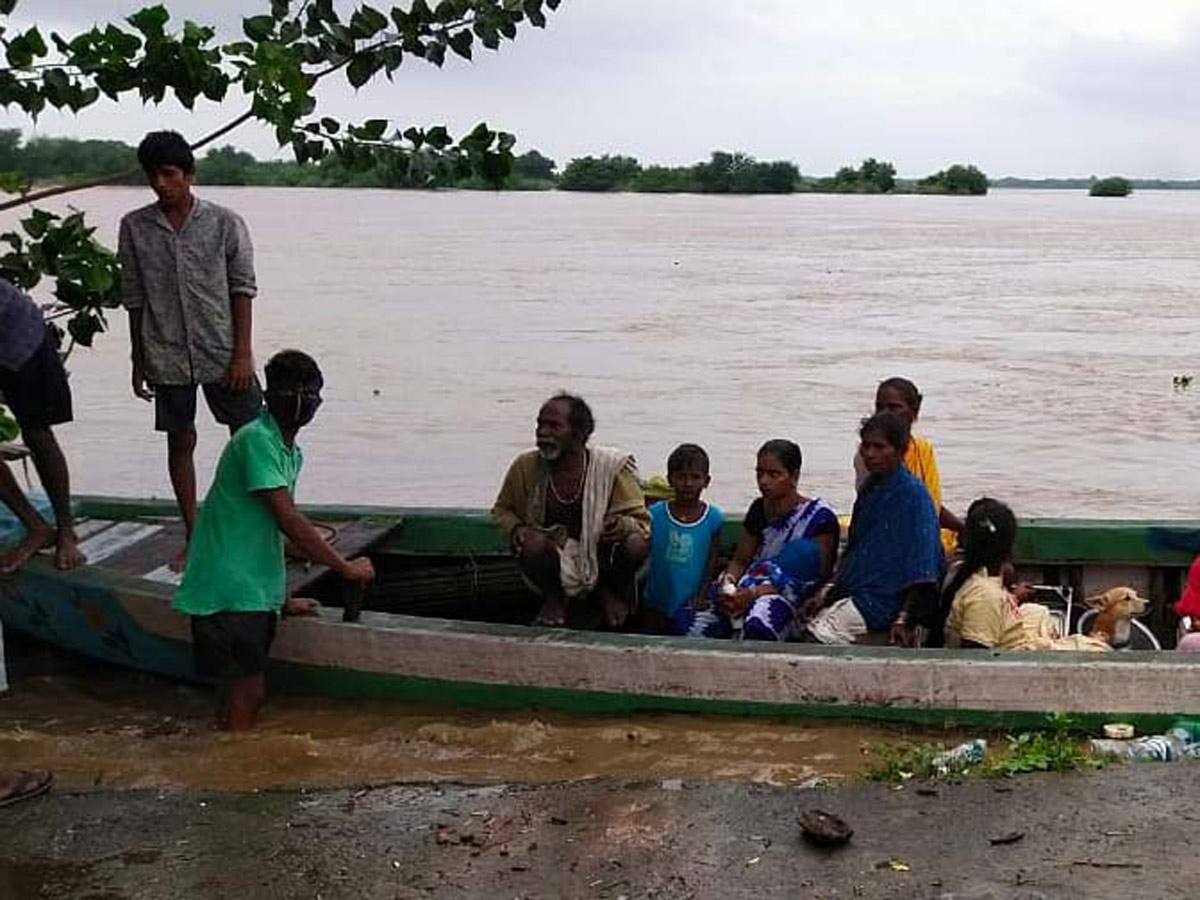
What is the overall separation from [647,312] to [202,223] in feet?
58.1

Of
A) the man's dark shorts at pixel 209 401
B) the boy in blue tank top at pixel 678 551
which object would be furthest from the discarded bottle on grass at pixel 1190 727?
the man's dark shorts at pixel 209 401

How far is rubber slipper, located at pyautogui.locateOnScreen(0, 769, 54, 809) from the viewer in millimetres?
4035

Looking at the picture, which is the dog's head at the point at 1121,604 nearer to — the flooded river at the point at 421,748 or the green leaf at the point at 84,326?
the flooded river at the point at 421,748

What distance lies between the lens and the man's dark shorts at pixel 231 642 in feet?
14.9

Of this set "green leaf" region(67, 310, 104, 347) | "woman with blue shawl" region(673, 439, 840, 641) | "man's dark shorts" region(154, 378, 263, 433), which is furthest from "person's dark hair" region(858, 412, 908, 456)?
"green leaf" region(67, 310, 104, 347)

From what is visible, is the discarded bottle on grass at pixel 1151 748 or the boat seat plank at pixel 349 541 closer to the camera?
the discarded bottle on grass at pixel 1151 748

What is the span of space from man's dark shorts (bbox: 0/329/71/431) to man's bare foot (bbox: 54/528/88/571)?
1.67 ft

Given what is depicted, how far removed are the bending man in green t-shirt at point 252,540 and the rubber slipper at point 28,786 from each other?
602mm

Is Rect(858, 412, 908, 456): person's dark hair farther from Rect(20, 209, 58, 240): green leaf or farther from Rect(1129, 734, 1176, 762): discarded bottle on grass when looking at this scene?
Rect(20, 209, 58, 240): green leaf

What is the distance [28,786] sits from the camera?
13.4 feet

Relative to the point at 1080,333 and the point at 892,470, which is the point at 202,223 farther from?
the point at 1080,333

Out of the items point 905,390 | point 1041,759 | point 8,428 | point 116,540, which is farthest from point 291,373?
point 1041,759

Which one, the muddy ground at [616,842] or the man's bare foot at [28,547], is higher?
the man's bare foot at [28,547]

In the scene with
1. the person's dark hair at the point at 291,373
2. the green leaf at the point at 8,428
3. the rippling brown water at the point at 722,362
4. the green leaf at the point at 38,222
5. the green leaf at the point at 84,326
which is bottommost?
the rippling brown water at the point at 722,362
